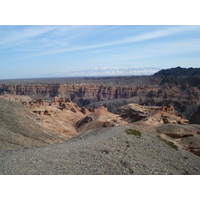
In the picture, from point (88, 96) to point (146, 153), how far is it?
398 ft

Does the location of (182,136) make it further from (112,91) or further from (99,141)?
(112,91)

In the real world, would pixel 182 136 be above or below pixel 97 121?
above

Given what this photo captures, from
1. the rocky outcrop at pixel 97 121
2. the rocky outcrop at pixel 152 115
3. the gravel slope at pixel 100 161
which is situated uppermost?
the gravel slope at pixel 100 161

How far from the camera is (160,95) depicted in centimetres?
10156

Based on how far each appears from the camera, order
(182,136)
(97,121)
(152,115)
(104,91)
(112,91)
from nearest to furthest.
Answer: (182,136), (152,115), (97,121), (112,91), (104,91)

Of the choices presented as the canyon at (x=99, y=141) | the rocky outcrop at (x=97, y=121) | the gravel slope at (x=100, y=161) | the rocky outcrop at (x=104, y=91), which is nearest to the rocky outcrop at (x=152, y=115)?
the canyon at (x=99, y=141)

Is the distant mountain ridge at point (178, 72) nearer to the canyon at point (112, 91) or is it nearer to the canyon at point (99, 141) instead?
the canyon at point (112, 91)

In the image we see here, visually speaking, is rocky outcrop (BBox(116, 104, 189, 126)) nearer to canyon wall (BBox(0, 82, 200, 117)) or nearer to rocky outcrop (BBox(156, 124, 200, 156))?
rocky outcrop (BBox(156, 124, 200, 156))

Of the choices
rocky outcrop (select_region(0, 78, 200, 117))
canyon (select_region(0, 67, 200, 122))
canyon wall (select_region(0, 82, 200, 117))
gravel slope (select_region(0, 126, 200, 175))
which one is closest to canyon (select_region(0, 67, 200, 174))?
gravel slope (select_region(0, 126, 200, 175))

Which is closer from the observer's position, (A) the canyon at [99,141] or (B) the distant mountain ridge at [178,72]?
(A) the canyon at [99,141]

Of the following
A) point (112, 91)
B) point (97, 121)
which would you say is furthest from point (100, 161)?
point (112, 91)

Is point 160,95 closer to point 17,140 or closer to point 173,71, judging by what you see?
point 17,140

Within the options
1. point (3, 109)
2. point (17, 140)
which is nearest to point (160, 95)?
point (3, 109)

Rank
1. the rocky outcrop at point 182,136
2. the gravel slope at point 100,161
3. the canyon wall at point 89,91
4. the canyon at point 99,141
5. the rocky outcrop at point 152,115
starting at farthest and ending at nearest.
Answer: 1. the canyon wall at point 89,91
2. the rocky outcrop at point 152,115
3. the rocky outcrop at point 182,136
4. the canyon at point 99,141
5. the gravel slope at point 100,161
